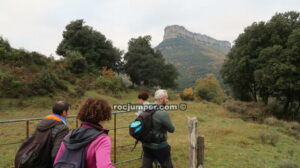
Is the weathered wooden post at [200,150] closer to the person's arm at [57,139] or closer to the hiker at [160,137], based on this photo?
the hiker at [160,137]

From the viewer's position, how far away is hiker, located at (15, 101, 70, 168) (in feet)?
6.57

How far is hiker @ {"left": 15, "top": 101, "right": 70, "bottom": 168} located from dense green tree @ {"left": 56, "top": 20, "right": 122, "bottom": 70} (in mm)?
24489

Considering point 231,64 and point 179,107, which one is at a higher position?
point 231,64

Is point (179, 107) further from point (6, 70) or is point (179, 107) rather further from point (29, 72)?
point (6, 70)

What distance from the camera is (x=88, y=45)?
86.5 ft

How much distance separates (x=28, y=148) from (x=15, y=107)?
11386mm

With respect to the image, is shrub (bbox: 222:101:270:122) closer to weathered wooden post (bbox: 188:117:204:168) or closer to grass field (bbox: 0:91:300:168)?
grass field (bbox: 0:91:300:168)

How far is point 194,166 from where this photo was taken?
349cm

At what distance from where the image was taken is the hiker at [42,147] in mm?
2004

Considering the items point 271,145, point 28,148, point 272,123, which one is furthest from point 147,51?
point 28,148

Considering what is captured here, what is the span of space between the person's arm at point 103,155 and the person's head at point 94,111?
0.59 feet

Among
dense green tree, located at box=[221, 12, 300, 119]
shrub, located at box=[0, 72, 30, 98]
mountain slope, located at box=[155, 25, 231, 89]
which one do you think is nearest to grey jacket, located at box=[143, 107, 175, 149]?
shrub, located at box=[0, 72, 30, 98]

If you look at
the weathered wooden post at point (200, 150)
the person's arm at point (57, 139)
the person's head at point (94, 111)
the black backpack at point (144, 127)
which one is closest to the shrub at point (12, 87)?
the black backpack at point (144, 127)

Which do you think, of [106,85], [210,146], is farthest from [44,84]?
[210,146]
